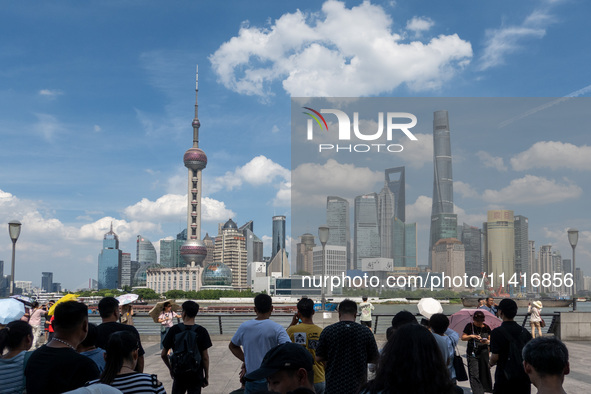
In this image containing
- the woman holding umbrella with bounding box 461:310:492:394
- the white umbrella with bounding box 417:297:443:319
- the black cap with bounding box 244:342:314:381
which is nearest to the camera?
the black cap with bounding box 244:342:314:381

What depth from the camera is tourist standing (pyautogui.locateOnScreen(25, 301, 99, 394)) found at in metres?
4.00

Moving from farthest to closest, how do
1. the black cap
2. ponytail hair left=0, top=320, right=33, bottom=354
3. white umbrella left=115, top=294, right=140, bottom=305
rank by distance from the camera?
white umbrella left=115, top=294, right=140, bottom=305 < ponytail hair left=0, top=320, right=33, bottom=354 < the black cap

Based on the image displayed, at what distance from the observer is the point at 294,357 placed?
9.53 feet

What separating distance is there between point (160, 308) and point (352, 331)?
565cm

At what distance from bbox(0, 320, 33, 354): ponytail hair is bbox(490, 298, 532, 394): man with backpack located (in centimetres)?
474

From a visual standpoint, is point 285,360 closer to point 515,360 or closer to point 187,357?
point 187,357

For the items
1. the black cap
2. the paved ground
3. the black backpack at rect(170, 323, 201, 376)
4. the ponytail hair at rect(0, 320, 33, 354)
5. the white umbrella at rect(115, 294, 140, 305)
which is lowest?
the paved ground

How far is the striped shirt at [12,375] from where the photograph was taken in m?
4.70

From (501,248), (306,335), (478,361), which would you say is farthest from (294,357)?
(501,248)

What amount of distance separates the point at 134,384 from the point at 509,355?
4050mm

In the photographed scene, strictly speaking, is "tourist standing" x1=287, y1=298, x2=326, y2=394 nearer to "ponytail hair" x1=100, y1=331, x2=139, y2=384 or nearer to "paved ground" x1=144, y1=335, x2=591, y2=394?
"ponytail hair" x1=100, y1=331, x2=139, y2=384

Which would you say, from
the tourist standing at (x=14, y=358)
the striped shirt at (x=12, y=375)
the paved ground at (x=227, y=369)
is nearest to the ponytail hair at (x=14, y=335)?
the tourist standing at (x=14, y=358)

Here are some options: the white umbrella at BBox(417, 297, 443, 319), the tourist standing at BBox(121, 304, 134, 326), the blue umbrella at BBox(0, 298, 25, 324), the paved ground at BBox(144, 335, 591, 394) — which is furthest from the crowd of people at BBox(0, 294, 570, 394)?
the tourist standing at BBox(121, 304, 134, 326)

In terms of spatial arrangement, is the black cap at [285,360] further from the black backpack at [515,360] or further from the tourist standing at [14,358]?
the black backpack at [515,360]
